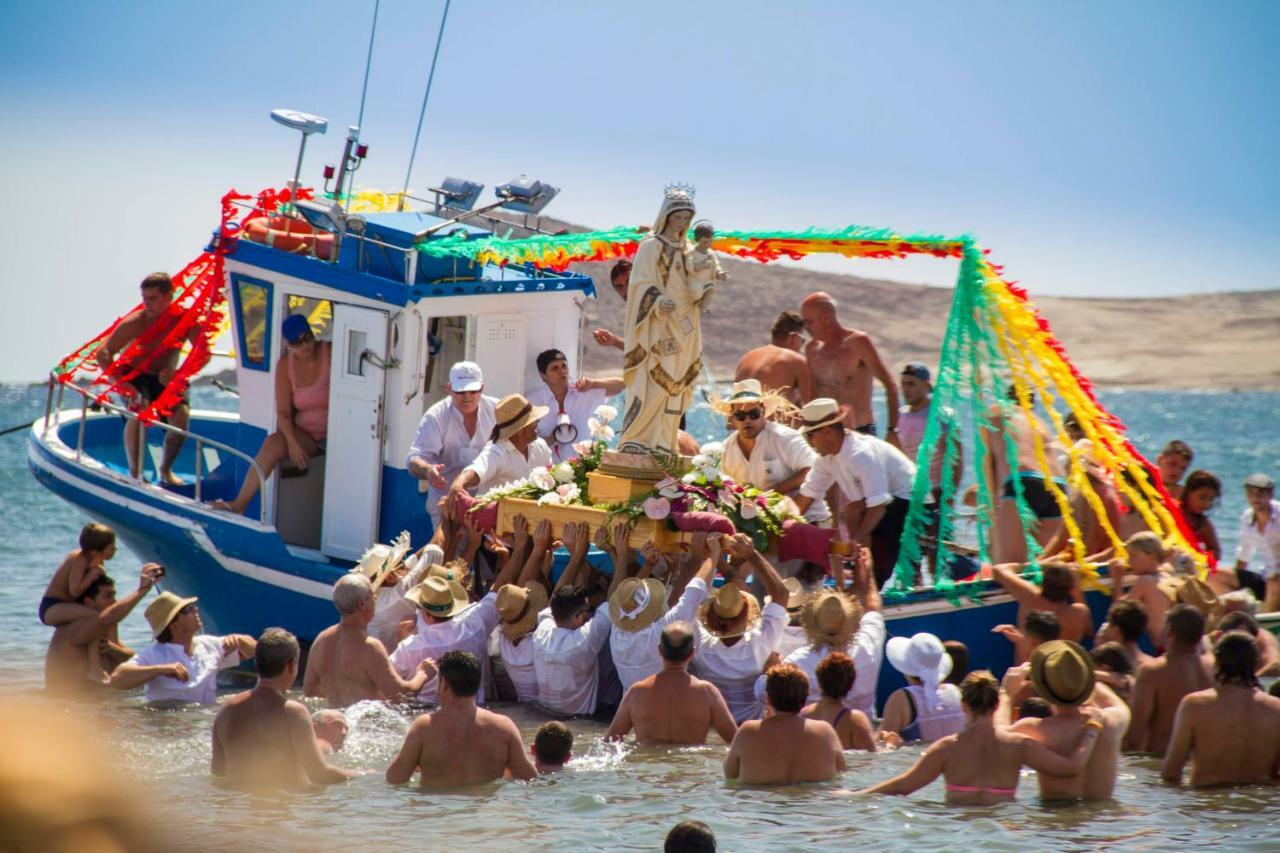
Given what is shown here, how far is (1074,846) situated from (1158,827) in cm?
58

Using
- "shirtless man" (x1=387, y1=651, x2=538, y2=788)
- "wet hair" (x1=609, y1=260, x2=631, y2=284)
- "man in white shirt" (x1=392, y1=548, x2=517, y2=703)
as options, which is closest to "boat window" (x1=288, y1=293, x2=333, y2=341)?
"wet hair" (x1=609, y1=260, x2=631, y2=284)

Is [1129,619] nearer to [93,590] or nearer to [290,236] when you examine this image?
[93,590]

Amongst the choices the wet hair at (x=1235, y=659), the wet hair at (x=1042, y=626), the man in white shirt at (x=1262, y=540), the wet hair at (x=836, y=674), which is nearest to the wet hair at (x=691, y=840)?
the wet hair at (x=836, y=674)

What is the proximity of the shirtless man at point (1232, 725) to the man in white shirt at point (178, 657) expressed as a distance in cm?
570

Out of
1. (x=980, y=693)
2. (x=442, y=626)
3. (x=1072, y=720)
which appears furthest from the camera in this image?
(x=442, y=626)

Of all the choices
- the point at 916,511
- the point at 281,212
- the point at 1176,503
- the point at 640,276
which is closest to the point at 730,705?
the point at 916,511

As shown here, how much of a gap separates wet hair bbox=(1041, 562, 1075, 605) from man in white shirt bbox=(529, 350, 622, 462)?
371cm

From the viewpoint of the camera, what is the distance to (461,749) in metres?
7.36

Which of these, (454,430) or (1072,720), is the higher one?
(454,430)

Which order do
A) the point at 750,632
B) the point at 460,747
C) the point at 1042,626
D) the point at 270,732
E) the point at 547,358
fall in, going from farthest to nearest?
the point at 547,358 → the point at 750,632 → the point at 1042,626 → the point at 460,747 → the point at 270,732

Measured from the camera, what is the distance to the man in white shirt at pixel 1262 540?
1075 centimetres

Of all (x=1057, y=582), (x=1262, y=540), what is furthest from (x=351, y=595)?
(x=1262, y=540)

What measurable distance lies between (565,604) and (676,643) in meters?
1.38

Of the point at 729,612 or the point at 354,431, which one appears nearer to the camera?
the point at 729,612
